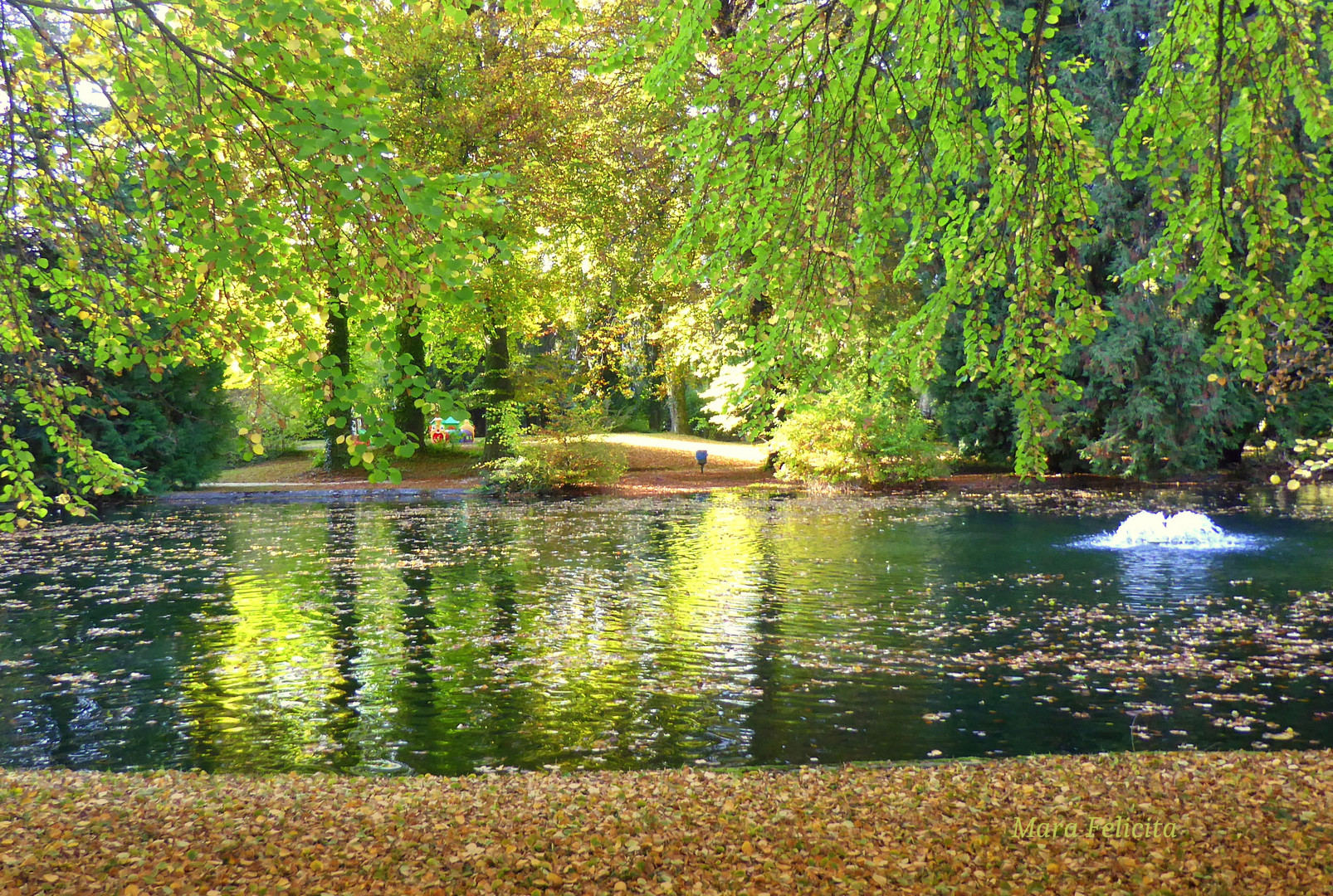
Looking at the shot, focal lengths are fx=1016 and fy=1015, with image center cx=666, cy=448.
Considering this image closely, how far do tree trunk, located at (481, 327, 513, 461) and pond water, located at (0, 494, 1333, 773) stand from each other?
11862 millimetres

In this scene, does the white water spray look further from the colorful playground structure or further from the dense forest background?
the colorful playground structure

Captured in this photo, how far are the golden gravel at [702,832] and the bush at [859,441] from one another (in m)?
18.6

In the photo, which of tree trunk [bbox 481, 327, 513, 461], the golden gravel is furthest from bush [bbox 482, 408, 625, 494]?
the golden gravel

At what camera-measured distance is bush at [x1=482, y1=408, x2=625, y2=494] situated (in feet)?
80.4

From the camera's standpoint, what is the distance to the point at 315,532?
60.7 ft

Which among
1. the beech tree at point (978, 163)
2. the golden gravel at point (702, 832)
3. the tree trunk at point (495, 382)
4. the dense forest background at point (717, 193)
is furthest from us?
the tree trunk at point (495, 382)

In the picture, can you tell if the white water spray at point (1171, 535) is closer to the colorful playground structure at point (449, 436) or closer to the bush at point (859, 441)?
the bush at point (859, 441)

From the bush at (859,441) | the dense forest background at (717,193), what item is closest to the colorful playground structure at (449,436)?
the bush at (859,441)

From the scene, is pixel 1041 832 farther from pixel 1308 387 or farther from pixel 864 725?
pixel 1308 387

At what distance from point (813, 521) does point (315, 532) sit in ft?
30.1

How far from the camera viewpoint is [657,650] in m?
9.48

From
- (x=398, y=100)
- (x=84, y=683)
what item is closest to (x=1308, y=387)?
(x=398, y=100)

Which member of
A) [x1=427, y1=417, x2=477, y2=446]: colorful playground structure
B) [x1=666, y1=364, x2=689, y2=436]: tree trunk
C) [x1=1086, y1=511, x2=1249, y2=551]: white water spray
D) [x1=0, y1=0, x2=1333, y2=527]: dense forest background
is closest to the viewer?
[x1=0, y1=0, x2=1333, y2=527]: dense forest background

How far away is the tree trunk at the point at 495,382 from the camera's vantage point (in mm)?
28969
